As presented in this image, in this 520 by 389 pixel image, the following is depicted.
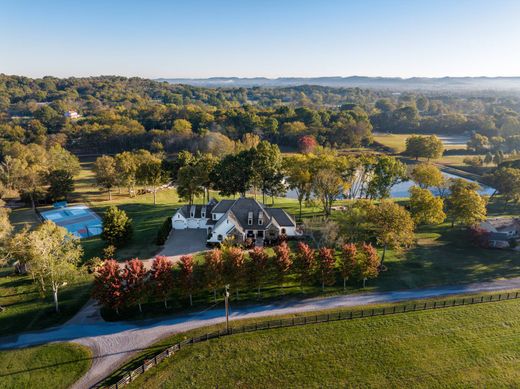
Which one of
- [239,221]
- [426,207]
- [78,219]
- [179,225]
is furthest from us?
[78,219]

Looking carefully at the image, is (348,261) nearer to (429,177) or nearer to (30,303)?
(429,177)

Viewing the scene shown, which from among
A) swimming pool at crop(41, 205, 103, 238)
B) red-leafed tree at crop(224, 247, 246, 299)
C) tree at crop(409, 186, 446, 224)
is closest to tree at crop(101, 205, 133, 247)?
swimming pool at crop(41, 205, 103, 238)

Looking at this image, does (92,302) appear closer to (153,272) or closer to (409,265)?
(153,272)

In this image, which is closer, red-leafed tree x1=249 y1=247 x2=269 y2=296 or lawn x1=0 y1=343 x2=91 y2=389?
lawn x1=0 y1=343 x2=91 y2=389

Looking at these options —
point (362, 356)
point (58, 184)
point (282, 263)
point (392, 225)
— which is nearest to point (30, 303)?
point (282, 263)

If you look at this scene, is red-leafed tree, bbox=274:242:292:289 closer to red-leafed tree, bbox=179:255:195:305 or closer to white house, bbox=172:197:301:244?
red-leafed tree, bbox=179:255:195:305

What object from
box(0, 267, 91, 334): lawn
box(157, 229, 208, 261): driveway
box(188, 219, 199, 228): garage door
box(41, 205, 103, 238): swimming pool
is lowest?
box(41, 205, 103, 238): swimming pool
